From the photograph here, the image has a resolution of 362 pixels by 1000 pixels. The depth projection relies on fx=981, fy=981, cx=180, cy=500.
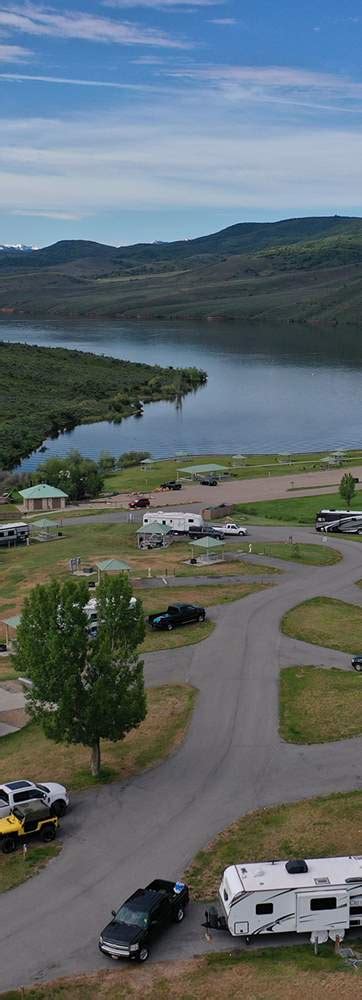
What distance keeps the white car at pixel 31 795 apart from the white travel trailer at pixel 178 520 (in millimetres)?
34452

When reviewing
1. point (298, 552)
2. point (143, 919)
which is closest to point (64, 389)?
point (298, 552)

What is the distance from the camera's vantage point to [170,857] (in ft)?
72.1

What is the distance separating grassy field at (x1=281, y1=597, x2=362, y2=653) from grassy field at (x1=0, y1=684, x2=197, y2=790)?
7.79 m

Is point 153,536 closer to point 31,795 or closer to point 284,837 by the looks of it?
point 31,795

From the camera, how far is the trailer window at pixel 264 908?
18750 mm

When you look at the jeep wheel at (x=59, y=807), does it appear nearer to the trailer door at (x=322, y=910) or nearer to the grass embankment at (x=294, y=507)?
the trailer door at (x=322, y=910)

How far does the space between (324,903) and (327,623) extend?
21.7 metres

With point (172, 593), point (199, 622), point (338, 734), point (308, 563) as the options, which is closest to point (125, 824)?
point (338, 734)

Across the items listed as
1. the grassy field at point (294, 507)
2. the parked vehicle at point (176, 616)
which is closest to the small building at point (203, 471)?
the grassy field at point (294, 507)

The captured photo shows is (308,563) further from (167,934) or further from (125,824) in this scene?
(167,934)

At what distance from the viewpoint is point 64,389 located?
164 meters

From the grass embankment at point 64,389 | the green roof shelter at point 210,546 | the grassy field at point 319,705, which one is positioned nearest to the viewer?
the grassy field at point 319,705

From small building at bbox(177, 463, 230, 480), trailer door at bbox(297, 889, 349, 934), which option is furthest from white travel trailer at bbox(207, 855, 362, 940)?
small building at bbox(177, 463, 230, 480)

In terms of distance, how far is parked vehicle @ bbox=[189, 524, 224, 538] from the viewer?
5744cm
